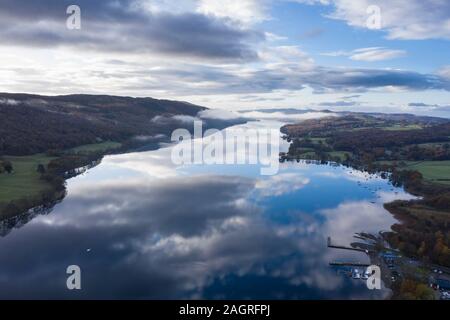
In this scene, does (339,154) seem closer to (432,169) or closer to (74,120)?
(432,169)

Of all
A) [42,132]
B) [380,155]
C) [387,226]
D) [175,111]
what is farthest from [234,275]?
[175,111]

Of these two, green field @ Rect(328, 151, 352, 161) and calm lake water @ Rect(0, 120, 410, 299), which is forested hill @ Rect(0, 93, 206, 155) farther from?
green field @ Rect(328, 151, 352, 161)

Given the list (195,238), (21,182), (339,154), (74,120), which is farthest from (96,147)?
(195,238)

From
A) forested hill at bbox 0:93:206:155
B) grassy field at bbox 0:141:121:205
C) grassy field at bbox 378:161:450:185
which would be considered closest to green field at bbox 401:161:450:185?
grassy field at bbox 378:161:450:185

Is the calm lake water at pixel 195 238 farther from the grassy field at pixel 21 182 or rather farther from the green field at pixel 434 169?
the green field at pixel 434 169

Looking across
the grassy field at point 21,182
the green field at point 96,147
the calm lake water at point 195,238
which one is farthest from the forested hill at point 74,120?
the calm lake water at point 195,238
